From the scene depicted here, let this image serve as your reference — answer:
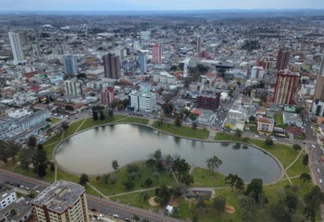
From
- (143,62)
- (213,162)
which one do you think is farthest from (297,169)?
(143,62)

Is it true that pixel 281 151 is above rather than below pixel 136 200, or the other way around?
below

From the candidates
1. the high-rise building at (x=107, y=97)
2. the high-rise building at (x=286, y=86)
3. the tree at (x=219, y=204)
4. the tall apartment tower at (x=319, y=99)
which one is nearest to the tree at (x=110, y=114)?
the high-rise building at (x=107, y=97)

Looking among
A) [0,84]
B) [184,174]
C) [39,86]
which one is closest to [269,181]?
[184,174]

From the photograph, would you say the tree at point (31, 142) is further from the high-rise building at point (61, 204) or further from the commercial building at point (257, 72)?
the commercial building at point (257, 72)

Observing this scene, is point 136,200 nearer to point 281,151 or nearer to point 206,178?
point 206,178

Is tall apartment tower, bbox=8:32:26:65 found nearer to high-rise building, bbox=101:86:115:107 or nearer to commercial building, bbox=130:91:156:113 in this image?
high-rise building, bbox=101:86:115:107

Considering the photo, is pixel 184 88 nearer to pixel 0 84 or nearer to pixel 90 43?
pixel 0 84
